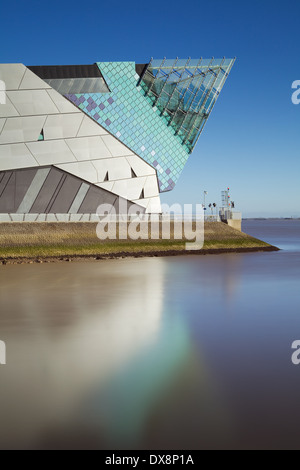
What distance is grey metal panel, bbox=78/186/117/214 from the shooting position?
48156 mm

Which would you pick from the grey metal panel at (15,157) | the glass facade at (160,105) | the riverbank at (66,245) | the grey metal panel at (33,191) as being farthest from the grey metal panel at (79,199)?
the glass facade at (160,105)

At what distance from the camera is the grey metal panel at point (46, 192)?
46.4 meters

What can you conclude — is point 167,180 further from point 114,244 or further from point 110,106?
point 114,244

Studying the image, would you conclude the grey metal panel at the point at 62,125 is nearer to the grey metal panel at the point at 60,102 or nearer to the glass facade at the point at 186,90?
the grey metal panel at the point at 60,102

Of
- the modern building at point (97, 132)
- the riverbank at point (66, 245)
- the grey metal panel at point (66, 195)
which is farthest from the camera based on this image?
the grey metal panel at point (66, 195)

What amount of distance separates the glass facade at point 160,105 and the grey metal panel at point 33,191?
776cm

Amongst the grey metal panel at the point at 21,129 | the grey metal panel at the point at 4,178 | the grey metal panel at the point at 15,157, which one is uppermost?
the grey metal panel at the point at 21,129

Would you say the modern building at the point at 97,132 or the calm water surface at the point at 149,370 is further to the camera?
the modern building at the point at 97,132

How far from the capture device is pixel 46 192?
46.7 meters

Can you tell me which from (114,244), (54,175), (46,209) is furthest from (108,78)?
(114,244)

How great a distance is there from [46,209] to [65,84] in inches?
505

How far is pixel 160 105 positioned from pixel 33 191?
17.3 meters

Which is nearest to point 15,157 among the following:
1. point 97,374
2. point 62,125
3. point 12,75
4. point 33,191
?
point 33,191

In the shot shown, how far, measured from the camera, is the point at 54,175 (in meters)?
46.7
